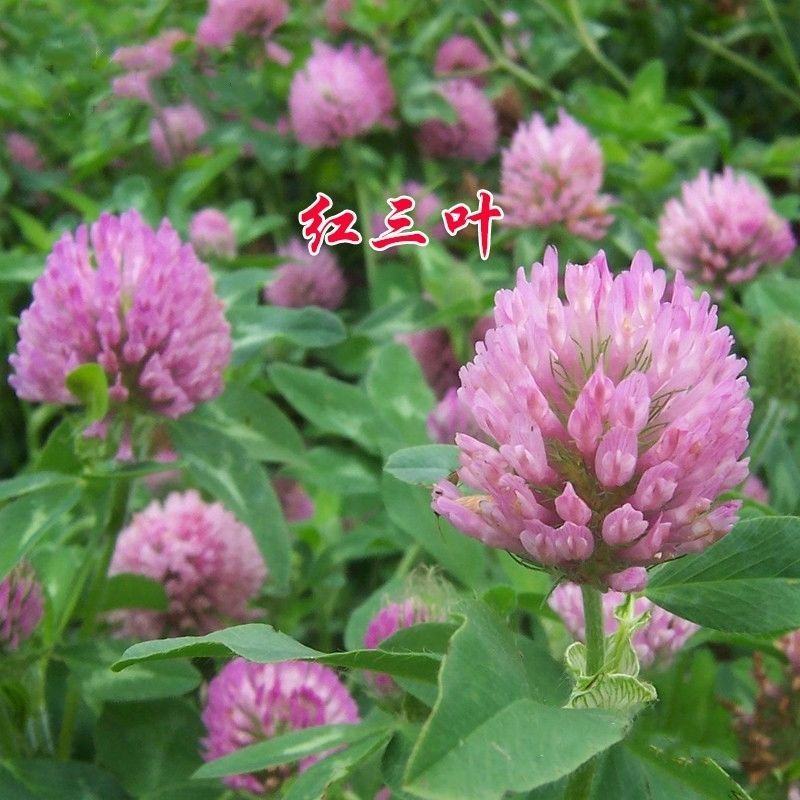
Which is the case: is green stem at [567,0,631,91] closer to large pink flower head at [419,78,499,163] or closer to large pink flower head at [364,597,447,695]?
large pink flower head at [419,78,499,163]

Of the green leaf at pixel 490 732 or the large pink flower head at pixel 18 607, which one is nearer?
the green leaf at pixel 490 732

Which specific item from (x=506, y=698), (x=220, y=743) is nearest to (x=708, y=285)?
(x=220, y=743)

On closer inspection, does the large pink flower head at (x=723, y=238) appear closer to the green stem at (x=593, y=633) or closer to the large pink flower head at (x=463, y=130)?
the large pink flower head at (x=463, y=130)

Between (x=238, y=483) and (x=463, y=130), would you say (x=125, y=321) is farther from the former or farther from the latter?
(x=463, y=130)

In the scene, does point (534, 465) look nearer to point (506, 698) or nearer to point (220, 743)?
point (506, 698)

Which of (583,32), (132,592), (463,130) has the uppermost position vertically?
(583,32)

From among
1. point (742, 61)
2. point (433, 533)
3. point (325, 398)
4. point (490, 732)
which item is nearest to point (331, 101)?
point (325, 398)

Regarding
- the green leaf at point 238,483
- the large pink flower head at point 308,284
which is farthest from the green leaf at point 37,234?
the green leaf at point 238,483
